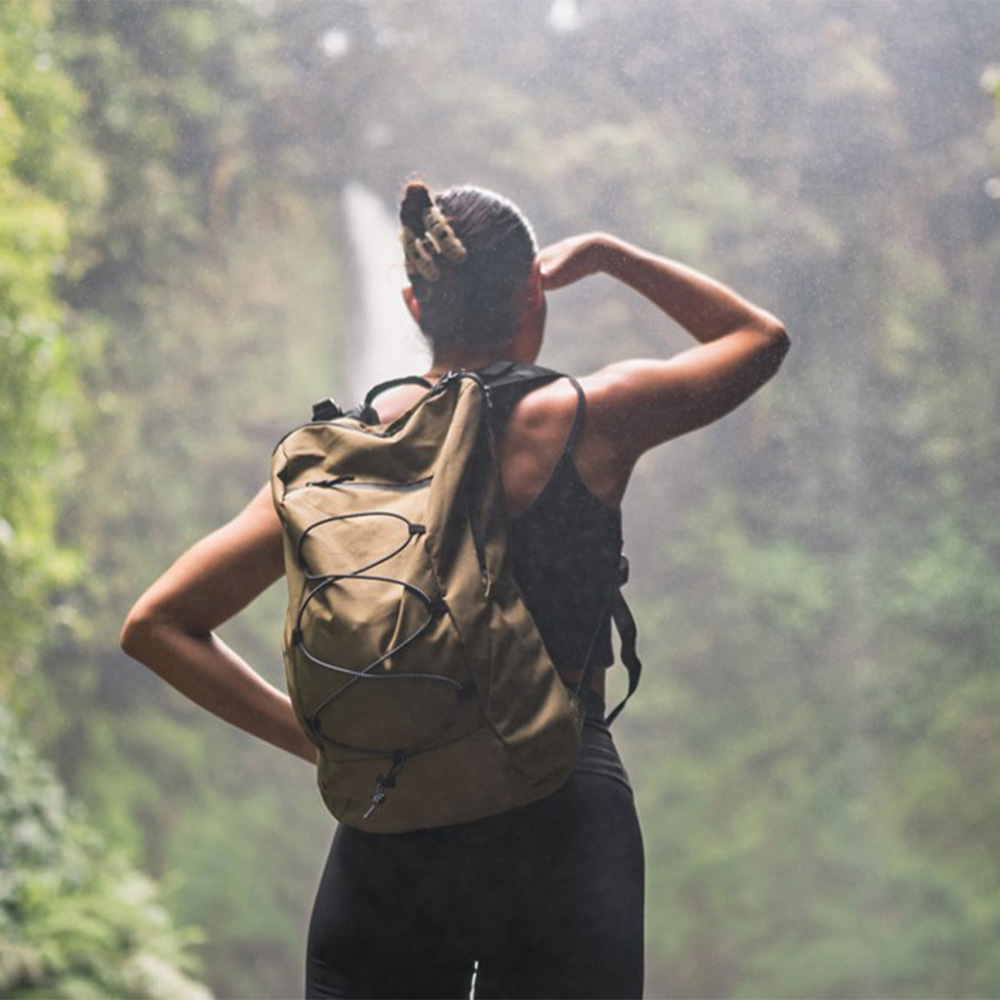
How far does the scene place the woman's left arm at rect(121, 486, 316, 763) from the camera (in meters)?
1.18

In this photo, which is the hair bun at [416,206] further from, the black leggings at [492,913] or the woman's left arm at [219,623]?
the black leggings at [492,913]

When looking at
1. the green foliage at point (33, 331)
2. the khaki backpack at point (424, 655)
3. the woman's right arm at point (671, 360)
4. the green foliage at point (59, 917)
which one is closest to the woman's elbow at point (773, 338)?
the woman's right arm at point (671, 360)

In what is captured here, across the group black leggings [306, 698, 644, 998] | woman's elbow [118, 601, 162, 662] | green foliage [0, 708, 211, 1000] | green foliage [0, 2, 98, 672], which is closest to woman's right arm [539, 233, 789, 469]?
black leggings [306, 698, 644, 998]

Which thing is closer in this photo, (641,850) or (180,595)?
(641,850)

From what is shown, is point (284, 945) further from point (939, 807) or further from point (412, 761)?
point (412, 761)

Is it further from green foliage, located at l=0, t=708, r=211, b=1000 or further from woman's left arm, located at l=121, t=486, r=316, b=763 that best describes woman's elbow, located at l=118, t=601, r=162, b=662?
green foliage, located at l=0, t=708, r=211, b=1000

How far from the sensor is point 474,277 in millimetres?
1188

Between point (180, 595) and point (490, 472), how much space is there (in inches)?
13.6

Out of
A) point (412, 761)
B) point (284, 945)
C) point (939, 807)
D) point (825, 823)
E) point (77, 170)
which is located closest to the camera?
point (412, 761)

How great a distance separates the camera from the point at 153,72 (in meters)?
2.73

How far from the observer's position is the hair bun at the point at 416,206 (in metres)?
1.18

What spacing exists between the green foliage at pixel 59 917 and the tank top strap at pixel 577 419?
268 cm

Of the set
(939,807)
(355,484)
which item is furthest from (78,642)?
(355,484)

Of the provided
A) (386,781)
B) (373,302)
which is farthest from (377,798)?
(373,302)
